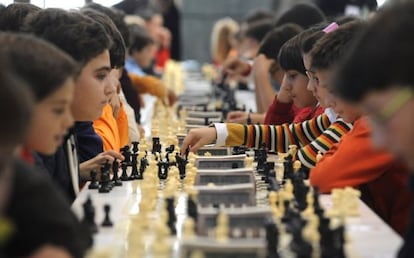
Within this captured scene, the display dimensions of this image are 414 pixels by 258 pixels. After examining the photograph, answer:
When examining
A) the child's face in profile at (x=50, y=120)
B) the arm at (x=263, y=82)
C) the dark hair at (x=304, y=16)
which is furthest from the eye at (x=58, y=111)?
the dark hair at (x=304, y=16)

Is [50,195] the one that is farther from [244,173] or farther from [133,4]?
[133,4]

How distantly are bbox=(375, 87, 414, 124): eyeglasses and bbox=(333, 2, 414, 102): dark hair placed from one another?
0.7 inches

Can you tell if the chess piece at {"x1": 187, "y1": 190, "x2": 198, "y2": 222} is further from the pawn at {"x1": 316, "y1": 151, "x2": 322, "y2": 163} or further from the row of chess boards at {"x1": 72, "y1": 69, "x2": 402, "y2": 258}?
the pawn at {"x1": 316, "y1": 151, "x2": 322, "y2": 163}

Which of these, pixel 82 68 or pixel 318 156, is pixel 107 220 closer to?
pixel 82 68

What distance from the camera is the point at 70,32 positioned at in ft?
12.0

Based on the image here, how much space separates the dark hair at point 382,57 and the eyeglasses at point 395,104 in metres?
0.02

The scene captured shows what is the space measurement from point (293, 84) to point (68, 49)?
1.54m

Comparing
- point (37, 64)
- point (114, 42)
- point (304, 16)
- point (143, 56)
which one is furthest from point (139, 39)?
point (37, 64)

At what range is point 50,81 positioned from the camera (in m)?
2.55

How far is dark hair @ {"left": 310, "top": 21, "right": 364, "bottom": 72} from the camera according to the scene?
147 inches

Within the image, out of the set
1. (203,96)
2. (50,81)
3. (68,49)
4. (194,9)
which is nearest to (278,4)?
(194,9)

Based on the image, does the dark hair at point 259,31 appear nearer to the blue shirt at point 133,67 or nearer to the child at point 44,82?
the blue shirt at point 133,67

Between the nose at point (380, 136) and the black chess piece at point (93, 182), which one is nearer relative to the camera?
the nose at point (380, 136)

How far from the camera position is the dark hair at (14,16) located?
13.2ft
